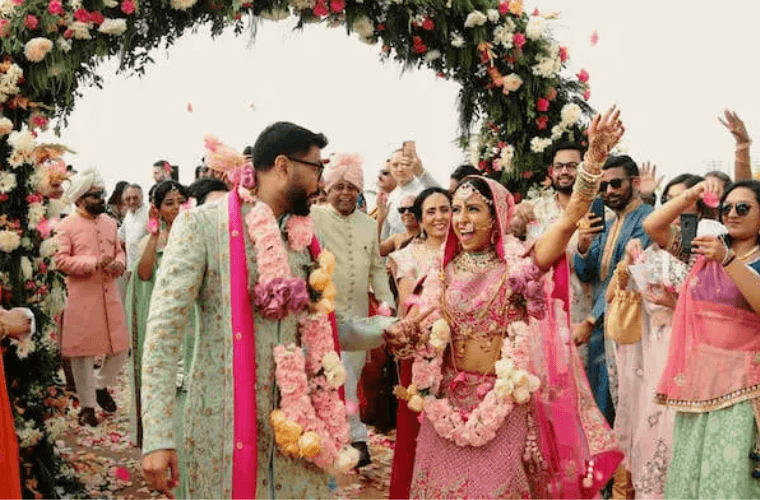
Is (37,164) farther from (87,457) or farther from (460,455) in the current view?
(460,455)

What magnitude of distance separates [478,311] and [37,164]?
3.23 metres

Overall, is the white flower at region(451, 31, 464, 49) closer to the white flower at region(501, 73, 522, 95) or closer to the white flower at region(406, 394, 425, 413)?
the white flower at region(501, 73, 522, 95)

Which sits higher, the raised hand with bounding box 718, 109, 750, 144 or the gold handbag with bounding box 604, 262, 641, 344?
the raised hand with bounding box 718, 109, 750, 144

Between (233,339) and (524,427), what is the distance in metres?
1.87

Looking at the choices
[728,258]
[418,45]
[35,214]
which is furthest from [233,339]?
[418,45]

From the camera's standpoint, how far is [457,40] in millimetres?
7246

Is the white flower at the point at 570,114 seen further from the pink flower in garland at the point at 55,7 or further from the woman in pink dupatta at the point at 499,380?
the pink flower in garland at the point at 55,7

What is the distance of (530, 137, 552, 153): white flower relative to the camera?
7.33 metres

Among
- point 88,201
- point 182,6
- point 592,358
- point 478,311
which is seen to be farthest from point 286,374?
point 88,201

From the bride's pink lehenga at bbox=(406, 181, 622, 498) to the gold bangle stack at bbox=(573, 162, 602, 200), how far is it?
1.80 feet

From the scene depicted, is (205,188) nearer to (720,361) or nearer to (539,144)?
(539,144)

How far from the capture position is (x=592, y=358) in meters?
5.97

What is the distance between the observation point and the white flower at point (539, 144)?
7.33 metres

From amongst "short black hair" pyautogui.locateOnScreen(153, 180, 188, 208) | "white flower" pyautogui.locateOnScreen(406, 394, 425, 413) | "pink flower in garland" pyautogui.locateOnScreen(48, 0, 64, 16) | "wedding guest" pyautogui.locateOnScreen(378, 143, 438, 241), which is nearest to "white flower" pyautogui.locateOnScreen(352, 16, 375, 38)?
"wedding guest" pyautogui.locateOnScreen(378, 143, 438, 241)
